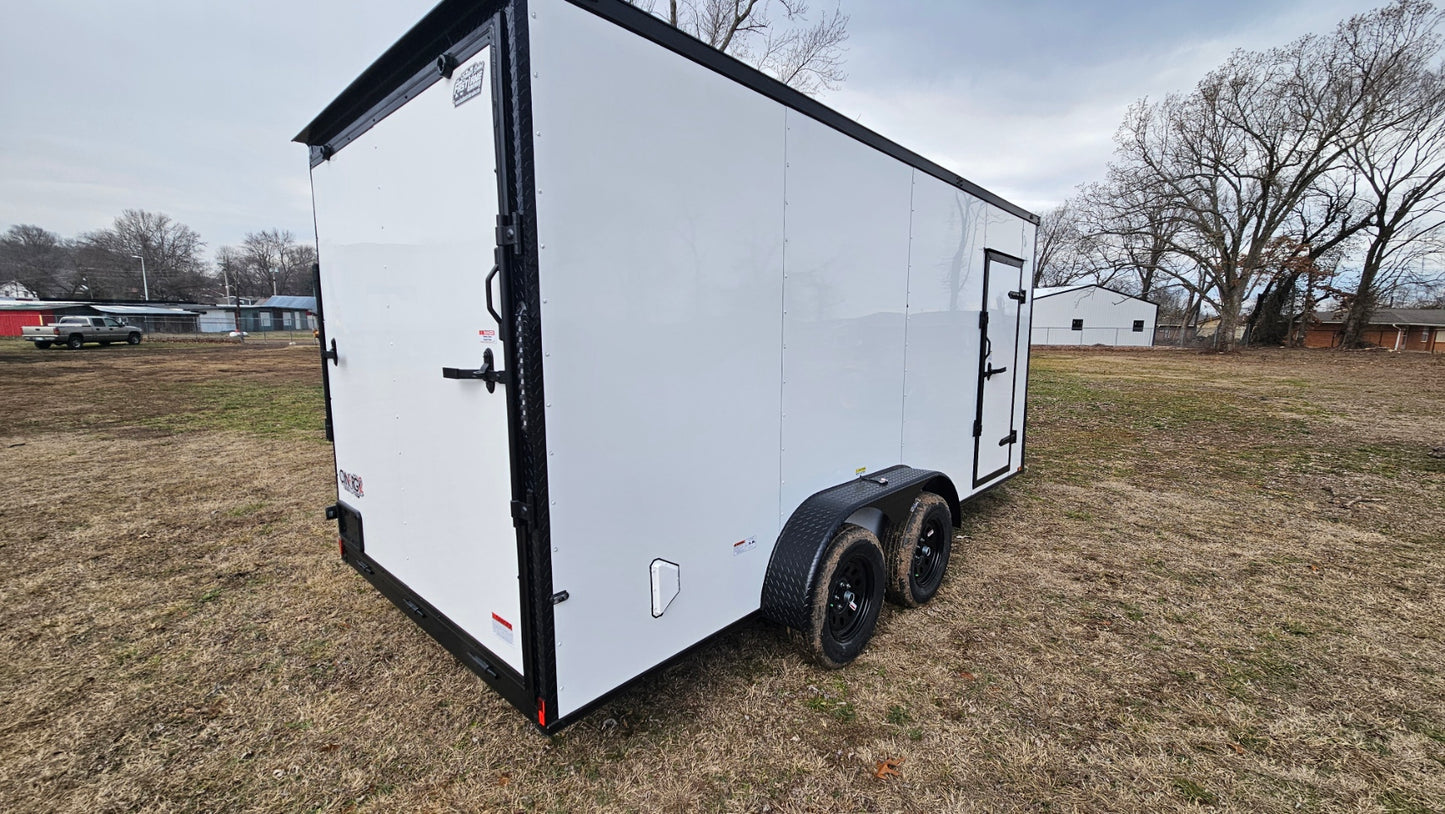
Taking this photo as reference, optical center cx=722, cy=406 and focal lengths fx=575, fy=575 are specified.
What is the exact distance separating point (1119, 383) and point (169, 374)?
87.2ft

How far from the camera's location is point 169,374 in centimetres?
1597

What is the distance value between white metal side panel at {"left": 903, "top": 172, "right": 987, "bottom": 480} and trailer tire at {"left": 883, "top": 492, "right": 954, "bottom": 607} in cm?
36

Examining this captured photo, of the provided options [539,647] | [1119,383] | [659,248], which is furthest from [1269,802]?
[1119,383]

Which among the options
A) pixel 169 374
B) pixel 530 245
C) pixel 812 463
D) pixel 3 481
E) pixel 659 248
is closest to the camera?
pixel 530 245

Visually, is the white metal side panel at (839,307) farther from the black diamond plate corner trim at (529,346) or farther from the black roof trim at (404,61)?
the black roof trim at (404,61)

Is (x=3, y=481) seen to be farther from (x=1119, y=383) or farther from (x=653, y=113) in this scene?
(x=1119, y=383)

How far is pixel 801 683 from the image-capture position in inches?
111

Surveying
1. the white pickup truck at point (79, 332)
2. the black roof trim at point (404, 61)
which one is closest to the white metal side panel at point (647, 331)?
the black roof trim at point (404, 61)

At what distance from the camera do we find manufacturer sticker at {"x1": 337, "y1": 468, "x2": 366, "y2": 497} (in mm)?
2988

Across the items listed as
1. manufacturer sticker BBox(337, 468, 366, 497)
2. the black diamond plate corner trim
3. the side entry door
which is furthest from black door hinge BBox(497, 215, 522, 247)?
the side entry door

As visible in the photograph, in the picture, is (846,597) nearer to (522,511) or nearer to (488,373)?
(522,511)

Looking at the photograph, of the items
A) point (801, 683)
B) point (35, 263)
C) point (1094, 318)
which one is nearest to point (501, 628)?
point (801, 683)

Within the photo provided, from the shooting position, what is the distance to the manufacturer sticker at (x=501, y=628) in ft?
6.66

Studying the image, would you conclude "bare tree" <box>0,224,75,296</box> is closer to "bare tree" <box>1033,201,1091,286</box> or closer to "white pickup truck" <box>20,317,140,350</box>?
"white pickup truck" <box>20,317,140,350</box>
